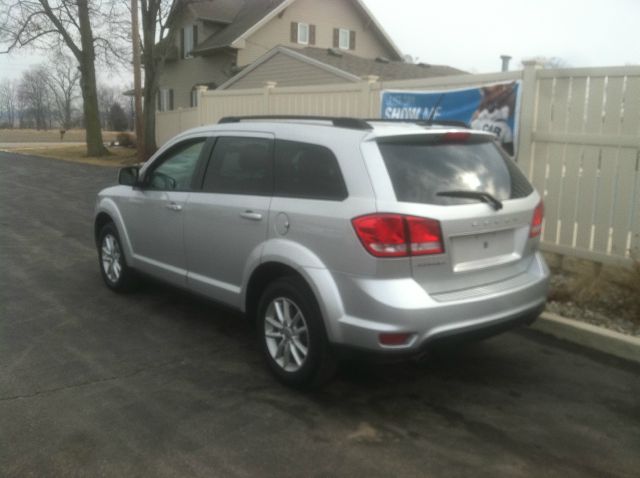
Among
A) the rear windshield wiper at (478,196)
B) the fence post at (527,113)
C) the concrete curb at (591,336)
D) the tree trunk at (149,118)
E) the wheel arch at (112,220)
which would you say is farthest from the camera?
the tree trunk at (149,118)

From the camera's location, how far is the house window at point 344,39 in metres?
33.1

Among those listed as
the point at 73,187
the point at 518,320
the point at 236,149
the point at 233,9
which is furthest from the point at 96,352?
the point at 233,9

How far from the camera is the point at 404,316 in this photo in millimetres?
3676

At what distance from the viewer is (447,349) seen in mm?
3908

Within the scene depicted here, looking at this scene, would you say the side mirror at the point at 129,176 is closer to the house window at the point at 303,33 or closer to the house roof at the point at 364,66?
the house roof at the point at 364,66

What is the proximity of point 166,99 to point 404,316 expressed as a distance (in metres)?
36.4

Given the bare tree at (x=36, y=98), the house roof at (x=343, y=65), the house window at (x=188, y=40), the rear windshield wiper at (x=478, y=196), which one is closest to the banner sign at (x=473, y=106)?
the rear windshield wiper at (x=478, y=196)

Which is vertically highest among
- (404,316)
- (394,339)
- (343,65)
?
(343,65)

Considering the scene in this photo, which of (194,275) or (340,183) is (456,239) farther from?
(194,275)

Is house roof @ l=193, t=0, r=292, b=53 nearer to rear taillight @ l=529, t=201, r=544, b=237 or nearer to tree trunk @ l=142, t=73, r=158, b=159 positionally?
tree trunk @ l=142, t=73, r=158, b=159

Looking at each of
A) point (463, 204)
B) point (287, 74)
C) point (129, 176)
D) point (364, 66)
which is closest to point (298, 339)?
point (463, 204)

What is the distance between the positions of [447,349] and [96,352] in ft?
8.73

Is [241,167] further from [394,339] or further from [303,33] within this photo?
[303,33]

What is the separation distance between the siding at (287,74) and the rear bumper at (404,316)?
62.1 feet
